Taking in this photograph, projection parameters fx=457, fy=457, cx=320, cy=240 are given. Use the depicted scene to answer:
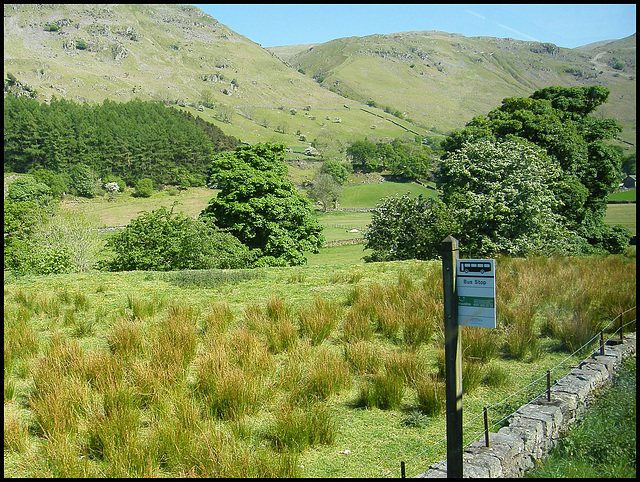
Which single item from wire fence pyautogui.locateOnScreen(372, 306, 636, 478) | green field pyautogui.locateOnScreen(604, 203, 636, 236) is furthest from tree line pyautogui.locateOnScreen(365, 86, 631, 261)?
green field pyautogui.locateOnScreen(604, 203, 636, 236)

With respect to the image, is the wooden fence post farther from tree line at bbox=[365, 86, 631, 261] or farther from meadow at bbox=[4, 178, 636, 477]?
tree line at bbox=[365, 86, 631, 261]

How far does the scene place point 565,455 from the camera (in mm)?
4246

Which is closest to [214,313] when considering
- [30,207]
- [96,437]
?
[96,437]

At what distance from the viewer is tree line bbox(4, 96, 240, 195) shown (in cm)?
8919

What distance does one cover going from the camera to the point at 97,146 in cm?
9769

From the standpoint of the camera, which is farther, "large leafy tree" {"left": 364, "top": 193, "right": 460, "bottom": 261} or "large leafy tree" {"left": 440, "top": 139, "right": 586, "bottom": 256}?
"large leafy tree" {"left": 364, "top": 193, "right": 460, "bottom": 261}

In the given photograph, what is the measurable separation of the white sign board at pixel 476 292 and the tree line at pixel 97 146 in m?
86.7

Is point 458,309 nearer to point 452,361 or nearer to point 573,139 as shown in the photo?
point 452,361

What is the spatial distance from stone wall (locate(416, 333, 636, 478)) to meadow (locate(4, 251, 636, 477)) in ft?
1.24

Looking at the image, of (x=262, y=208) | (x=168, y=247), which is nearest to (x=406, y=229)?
(x=262, y=208)

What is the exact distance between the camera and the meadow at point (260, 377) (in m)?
3.65

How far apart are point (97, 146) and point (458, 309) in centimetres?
10820

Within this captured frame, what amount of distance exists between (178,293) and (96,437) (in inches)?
260

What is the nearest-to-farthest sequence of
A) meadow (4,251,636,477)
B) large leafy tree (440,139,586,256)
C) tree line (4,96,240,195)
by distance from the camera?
meadow (4,251,636,477)
large leafy tree (440,139,586,256)
tree line (4,96,240,195)
